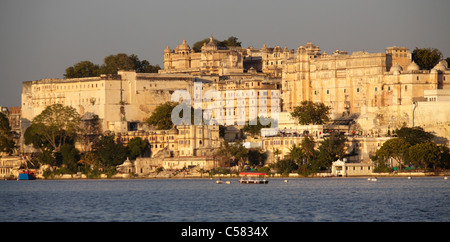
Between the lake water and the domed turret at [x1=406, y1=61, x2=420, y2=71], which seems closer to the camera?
the lake water

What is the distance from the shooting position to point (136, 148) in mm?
89000

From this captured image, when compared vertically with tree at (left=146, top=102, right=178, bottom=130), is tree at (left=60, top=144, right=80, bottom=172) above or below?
below

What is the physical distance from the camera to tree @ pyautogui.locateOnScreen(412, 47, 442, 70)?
9606cm

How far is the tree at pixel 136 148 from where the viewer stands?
89.0 m

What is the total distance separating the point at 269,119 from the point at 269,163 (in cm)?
1029

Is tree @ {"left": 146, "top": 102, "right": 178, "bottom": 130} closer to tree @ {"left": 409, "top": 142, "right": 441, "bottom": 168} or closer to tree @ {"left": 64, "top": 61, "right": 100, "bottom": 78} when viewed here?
tree @ {"left": 64, "top": 61, "right": 100, "bottom": 78}

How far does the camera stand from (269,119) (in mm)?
93250

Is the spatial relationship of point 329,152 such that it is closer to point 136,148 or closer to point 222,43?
point 136,148

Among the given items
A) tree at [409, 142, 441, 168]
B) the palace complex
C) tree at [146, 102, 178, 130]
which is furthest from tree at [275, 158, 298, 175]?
tree at [146, 102, 178, 130]

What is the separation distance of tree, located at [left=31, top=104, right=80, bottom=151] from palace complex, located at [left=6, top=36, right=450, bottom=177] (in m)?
3.18

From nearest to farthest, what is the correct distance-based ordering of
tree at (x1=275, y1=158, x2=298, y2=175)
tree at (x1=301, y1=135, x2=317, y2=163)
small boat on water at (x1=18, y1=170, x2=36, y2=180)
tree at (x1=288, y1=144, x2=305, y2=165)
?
tree at (x1=288, y1=144, x2=305, y2=165) < tree at (x1=301, y1=135, x2=317, y2=163) < tree at (x1=275, y1=158, x2=298, y2=175) < small boat on water at (x1=18, y1=170, x2=36, y2=180)

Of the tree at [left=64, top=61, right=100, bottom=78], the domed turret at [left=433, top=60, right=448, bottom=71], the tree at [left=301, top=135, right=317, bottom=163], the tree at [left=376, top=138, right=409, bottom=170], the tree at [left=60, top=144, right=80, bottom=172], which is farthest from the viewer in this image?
the tree at [left=64, top=61, right=100, bottom=78]
